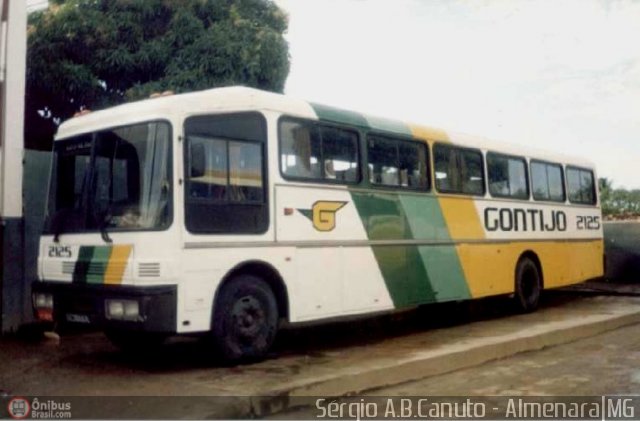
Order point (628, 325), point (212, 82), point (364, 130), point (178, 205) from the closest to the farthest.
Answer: point (178, 205), point (364, 130), point (628, 325), point (212, 82)

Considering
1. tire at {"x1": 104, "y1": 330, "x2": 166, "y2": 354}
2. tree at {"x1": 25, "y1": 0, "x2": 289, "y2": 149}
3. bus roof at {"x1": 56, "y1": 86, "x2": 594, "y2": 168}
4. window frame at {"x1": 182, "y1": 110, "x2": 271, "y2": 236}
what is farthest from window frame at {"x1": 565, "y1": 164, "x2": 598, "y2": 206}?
tire at {"x1": 104, "y1": 330, "x2": 166, "y2": 354}

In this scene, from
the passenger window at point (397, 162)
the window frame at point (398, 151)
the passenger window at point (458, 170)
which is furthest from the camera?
the passenger window at point (458, 170)

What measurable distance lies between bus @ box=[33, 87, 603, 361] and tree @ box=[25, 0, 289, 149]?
5.78 m

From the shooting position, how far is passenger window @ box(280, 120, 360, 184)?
792 cm

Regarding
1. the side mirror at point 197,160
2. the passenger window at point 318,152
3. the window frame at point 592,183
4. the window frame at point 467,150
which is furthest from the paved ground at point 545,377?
the window frame at point 592,183

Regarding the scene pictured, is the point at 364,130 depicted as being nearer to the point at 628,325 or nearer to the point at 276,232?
the point at 276,232

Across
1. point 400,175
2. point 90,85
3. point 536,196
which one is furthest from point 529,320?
point 90,85

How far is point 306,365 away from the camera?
23.5ft

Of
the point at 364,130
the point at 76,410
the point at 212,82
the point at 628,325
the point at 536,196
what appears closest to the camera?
the point at 76,410

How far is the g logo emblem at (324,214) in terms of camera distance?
26.7ft

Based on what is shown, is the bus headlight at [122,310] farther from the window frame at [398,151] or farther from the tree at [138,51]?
the tree at [138,51]

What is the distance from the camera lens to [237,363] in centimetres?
717

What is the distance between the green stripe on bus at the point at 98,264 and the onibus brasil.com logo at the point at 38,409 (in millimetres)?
1695

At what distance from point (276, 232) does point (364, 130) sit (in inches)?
85.0
